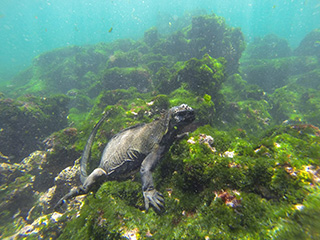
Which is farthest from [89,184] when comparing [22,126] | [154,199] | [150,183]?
[22,126]

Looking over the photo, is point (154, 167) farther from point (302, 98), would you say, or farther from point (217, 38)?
point (217, 38)

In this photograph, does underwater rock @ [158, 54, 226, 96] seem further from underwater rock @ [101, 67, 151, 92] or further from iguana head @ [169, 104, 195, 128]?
underwater rock @ [101, 67, 151, 92]

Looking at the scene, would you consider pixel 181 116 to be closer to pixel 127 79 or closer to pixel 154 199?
pixel 154 199

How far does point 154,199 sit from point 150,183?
1.30ft

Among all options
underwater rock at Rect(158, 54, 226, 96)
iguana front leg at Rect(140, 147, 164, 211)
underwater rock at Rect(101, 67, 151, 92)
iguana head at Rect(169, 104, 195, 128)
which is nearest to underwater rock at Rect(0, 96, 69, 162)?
underwater rock at Rect(101, 67, 151, 92)

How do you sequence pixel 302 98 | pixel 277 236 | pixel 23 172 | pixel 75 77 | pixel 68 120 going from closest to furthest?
pixel 277 236, pixel 23 172, pixel 302 98, pixel 68 120, pixel 75 77

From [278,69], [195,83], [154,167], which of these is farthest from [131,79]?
[278,69]

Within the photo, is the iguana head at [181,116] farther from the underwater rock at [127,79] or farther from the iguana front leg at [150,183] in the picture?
the underwater rock at [127,79]

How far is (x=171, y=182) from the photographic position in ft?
9.80

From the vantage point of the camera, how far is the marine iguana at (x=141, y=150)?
3.49 metres

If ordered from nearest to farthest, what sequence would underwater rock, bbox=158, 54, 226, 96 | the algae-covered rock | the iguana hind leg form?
the iguana hind leg < underwater rock, bbox=158, 54, 226, 96 < the algae-covered rock

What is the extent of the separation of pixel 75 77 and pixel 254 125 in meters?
23.7

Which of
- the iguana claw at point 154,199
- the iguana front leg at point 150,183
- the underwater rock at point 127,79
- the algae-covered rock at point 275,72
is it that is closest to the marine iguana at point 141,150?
the iguana front leg at point 150,183

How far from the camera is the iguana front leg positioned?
270 centimetres
